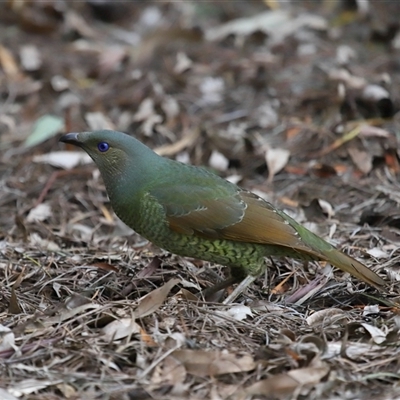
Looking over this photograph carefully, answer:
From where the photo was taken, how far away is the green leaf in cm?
775

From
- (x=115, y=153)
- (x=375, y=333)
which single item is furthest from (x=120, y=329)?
(x=115, y=153)

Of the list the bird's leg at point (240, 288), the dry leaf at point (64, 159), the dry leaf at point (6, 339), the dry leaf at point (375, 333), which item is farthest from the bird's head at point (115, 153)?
the dry leaf at point (64, 159)

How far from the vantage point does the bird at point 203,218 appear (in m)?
4.77

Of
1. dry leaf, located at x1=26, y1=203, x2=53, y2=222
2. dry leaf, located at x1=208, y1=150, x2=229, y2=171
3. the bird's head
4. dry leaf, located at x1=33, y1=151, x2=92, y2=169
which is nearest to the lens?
the bird's head

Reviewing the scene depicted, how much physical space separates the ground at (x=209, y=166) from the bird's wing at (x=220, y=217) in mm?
343

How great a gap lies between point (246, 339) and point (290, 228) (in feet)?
3.32

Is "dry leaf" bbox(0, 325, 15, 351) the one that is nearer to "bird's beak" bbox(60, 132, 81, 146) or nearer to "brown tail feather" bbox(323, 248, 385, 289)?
"bird's beak" bbox(60, 132, 81, 146)

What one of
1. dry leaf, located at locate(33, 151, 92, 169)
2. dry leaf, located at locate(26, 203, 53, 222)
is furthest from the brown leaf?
dry leaf, located at locate(33, 151, 92, 169)

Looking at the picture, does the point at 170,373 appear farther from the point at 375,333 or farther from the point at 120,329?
the point at 375,333

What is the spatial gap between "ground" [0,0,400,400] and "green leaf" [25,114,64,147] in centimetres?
2

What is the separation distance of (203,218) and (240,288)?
1.56 feet

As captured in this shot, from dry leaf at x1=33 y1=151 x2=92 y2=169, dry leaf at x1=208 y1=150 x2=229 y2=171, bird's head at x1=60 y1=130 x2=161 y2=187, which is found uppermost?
bird's head at x1=60 y1=130 x2=161 y2=187

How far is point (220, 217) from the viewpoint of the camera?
4.83 meters

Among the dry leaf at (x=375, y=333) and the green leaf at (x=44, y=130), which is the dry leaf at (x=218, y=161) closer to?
the green leaf at (x=44, y=130)
